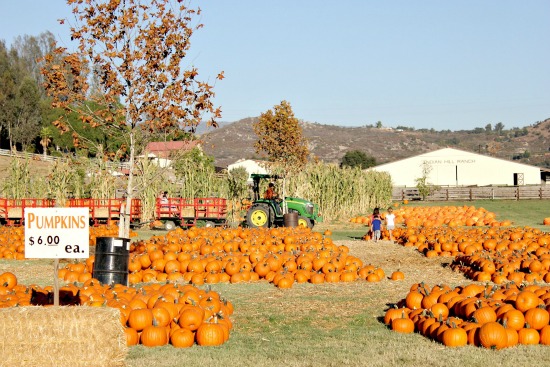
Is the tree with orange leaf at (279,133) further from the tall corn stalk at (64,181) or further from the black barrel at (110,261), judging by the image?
the black barrel at (110,261)

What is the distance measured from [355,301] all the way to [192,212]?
16.4m

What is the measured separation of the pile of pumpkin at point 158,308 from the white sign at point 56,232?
102 cm

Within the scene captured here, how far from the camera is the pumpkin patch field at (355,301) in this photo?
28.5 feet

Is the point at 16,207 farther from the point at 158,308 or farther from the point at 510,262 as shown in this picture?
the point at 158,308

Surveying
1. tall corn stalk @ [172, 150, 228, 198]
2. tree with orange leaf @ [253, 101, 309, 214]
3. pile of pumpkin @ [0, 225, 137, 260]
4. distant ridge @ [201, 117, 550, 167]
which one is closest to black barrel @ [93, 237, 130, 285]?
pile of pumpkin @ [0, 225, 137, 260]

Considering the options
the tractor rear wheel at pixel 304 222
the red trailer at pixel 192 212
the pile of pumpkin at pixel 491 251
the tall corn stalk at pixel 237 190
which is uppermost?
the tall corn stalk at pixel 237 190

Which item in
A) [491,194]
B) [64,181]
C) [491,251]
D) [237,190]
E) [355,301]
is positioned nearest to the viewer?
[355,301]

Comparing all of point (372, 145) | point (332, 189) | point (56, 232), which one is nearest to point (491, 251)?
point (56, 232)

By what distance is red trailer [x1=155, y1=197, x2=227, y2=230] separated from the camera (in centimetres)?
2844

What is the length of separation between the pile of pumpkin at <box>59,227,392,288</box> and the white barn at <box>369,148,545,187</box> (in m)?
68.3

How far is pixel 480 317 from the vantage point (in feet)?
31.1

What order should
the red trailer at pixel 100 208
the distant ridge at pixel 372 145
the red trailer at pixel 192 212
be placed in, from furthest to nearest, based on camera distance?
1. the distant ridge at pixel 372 145
2. the red trailer at pixel 192 212
3. the red trailer at pixel 100 208

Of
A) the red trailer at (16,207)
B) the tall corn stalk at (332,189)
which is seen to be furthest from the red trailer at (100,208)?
the tall corn stalk at (332,189)

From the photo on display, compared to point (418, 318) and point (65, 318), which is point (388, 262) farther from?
point (65, 318)
